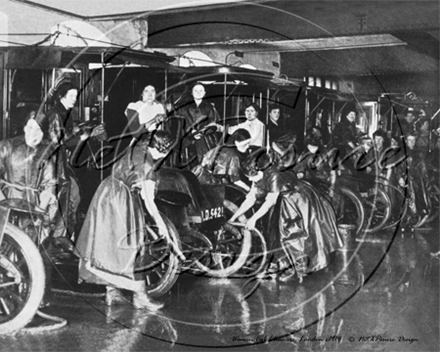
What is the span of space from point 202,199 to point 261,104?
3.12 metres

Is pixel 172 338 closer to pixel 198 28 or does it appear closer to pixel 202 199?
pixel 202 199

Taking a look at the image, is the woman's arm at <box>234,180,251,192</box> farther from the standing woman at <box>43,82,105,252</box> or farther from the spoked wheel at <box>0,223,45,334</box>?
the spoked wheel at <box>0,223,45,334</box>

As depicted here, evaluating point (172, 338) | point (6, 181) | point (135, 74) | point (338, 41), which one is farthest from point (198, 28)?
point (172, 338)

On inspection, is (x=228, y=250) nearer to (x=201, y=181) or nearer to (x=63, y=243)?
(x=201, y=181)

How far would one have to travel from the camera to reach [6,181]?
3.73 m

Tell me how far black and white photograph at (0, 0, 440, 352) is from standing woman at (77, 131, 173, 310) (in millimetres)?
10

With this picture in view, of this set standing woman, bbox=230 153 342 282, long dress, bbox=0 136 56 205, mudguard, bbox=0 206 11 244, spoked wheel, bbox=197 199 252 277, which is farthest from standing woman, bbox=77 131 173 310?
standing woman, bbox=230 153 342 282

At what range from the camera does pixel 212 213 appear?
4766 millimetres

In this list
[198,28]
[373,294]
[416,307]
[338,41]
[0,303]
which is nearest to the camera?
[0,303]

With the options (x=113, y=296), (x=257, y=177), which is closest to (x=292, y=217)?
(x=257, y=177)

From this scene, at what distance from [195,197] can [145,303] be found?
100cm

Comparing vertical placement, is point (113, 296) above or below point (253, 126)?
below

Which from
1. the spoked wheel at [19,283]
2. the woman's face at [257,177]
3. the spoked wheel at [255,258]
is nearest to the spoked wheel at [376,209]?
the spoked wheel at [255,258]

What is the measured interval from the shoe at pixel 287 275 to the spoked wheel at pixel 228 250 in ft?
1.11
